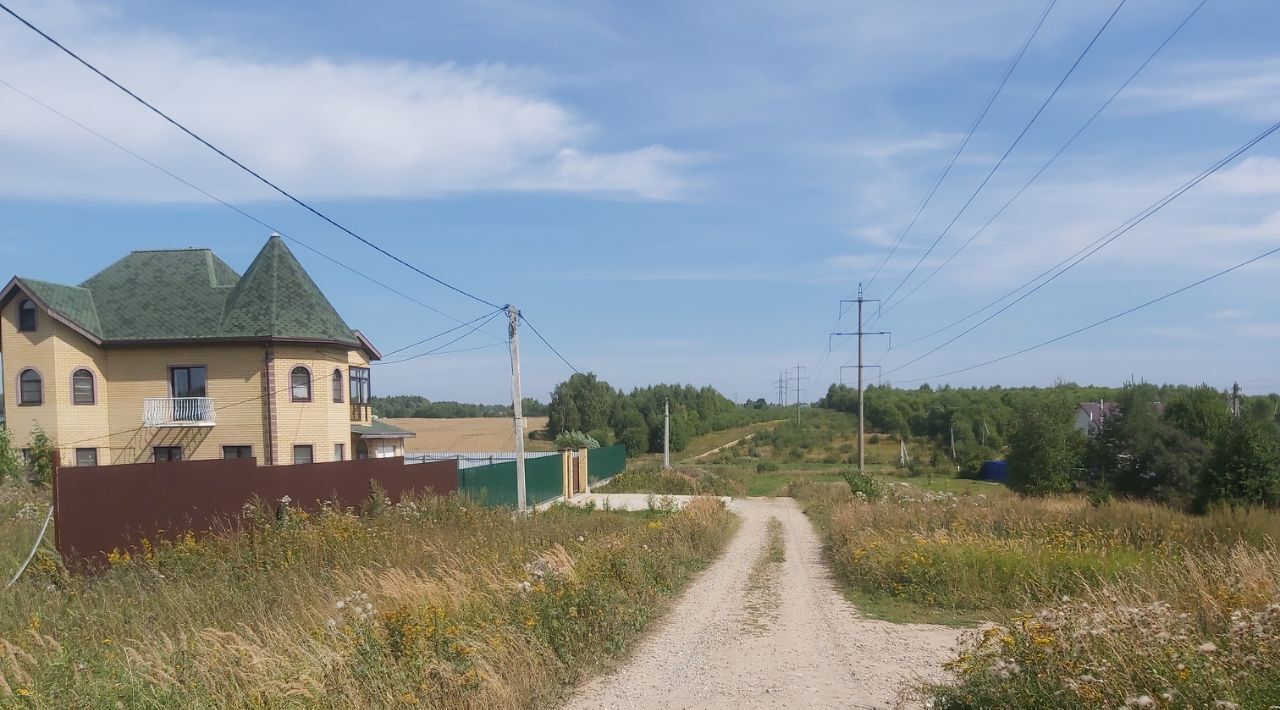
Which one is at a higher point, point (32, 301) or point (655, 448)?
Result: point (32, 301)

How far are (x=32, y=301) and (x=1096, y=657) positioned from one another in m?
34.1

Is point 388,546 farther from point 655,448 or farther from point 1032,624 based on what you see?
point 655,448

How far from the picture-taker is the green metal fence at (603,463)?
3941 cm

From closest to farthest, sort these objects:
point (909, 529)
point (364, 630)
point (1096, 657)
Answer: point (1096, 657) → point (364, 630) → point (909, 529)

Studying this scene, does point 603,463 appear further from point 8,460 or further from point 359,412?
point 8,460

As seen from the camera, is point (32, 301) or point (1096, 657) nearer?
point (1096, 657)

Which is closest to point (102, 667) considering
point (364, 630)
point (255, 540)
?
point (364, 630)

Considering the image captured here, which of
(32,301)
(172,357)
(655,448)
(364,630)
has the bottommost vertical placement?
(655,448)

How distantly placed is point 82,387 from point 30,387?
1.62m

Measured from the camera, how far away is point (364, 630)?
6.16m

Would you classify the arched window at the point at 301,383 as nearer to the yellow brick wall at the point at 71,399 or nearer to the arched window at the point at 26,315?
the yellow brick wall at the point at 71,399

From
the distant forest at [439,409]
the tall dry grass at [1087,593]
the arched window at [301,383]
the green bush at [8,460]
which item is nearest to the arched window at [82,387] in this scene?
the green bush at [8,460]

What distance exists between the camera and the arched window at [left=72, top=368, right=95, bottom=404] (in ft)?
98.1

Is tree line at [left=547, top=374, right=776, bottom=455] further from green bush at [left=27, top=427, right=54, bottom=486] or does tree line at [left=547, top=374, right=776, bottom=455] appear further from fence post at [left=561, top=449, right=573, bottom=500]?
green bush at [left=27, top=427, right=54, bottom=486]
